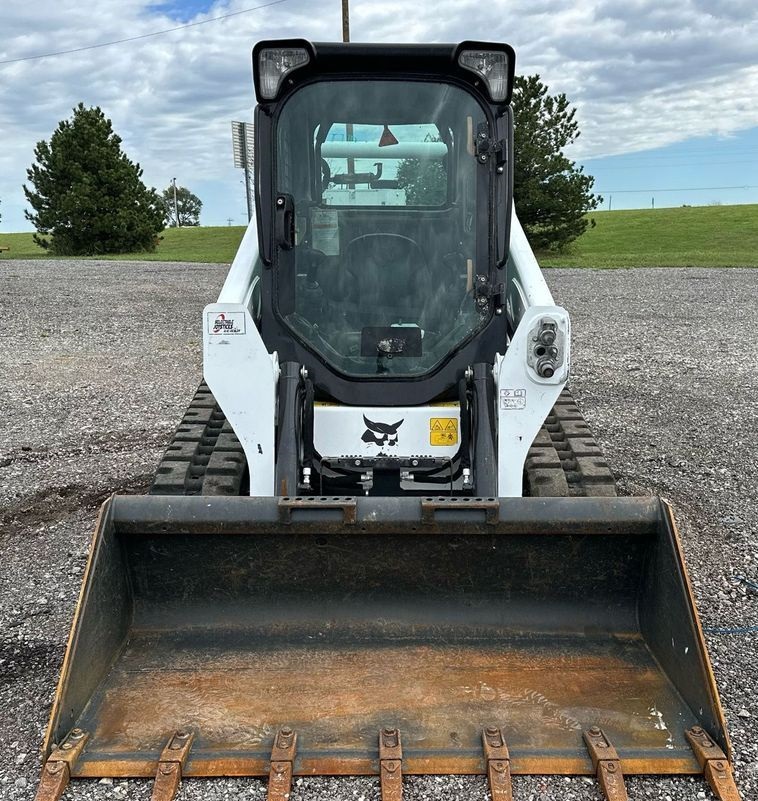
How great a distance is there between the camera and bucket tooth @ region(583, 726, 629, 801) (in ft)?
9.07

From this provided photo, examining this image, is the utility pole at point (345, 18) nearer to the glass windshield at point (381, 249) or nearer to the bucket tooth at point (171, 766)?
the glass windshield at point (381, 249)

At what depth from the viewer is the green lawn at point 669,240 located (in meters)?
28.3

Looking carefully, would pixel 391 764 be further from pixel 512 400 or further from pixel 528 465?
pixel 528 465

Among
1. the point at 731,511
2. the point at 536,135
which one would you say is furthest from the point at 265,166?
the point at 536,135

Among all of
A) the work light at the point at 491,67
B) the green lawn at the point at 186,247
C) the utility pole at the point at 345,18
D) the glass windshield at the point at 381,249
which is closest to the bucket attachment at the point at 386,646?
the glass windshield at the point at 381,249

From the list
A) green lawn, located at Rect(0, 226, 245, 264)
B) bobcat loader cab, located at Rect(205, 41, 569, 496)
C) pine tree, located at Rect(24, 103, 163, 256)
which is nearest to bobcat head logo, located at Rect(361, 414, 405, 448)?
bobcat loader cab, located at Rect(205, 41, 569, 496)

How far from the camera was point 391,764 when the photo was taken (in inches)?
113

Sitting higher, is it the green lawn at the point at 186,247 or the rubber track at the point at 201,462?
the rubber track at the point at 201,462

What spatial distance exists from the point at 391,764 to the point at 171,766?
751mm

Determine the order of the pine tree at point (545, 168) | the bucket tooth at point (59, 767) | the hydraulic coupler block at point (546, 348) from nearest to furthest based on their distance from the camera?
the bucket tooth at point (59, 767), the hydraulic coupler block at point (546, 348), the pine tree at point (545, 168)

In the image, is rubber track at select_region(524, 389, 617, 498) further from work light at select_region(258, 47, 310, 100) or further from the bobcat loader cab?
work light at select_region(258, 47, 310, 100)

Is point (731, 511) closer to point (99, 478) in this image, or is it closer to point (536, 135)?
point (99, 478)

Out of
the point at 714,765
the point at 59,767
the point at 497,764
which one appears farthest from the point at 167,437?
the point at 714,765

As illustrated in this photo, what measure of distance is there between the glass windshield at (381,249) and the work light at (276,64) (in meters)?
0.28
